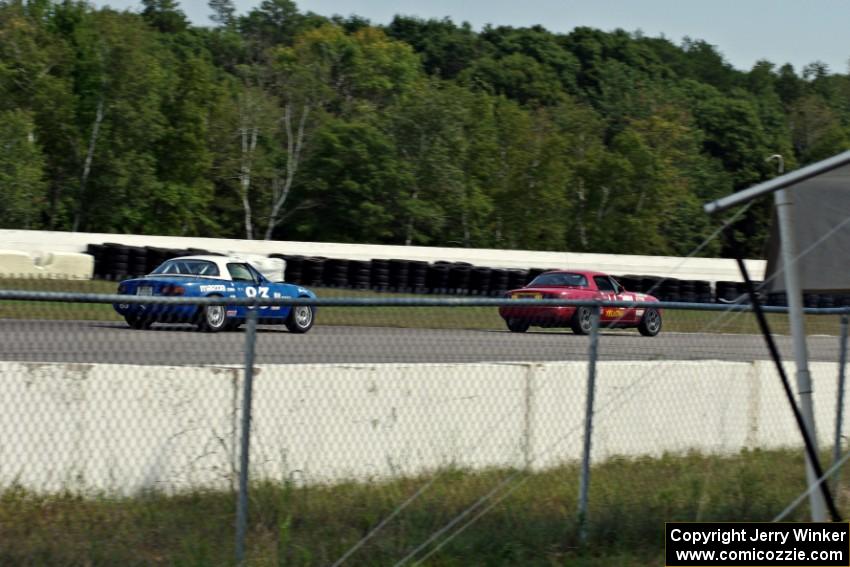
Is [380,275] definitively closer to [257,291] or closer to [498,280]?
[498,280]

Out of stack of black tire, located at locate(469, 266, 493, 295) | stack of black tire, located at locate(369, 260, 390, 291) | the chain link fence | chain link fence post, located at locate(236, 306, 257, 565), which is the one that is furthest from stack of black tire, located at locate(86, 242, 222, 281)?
chain link fence post, located at locate(236, 306, 257, 565)

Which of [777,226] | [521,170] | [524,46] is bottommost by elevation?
[777,226]

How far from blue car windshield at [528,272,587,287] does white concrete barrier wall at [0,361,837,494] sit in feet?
48.2

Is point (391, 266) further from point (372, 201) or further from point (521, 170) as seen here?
point (521, 170)

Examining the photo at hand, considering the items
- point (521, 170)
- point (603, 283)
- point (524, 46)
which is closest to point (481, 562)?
point (603, 283)

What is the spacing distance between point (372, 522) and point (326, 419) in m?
0.82

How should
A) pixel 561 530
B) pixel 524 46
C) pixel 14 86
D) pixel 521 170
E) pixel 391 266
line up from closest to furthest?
pixel 561 530 < pixel 391 266 < pixel 14 86 < pixel 521 170 < pixel 524 46

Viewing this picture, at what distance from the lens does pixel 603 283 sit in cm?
2438

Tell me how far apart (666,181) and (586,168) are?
421 cm

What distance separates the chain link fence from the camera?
6.14 metres

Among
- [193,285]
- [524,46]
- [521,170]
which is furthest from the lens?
[524,46]

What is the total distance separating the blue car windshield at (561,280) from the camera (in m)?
23.8

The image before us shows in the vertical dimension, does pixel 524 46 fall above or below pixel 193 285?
above

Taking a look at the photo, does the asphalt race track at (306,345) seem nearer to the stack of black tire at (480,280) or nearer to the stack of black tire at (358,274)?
the stack of black tire at (358,274)
